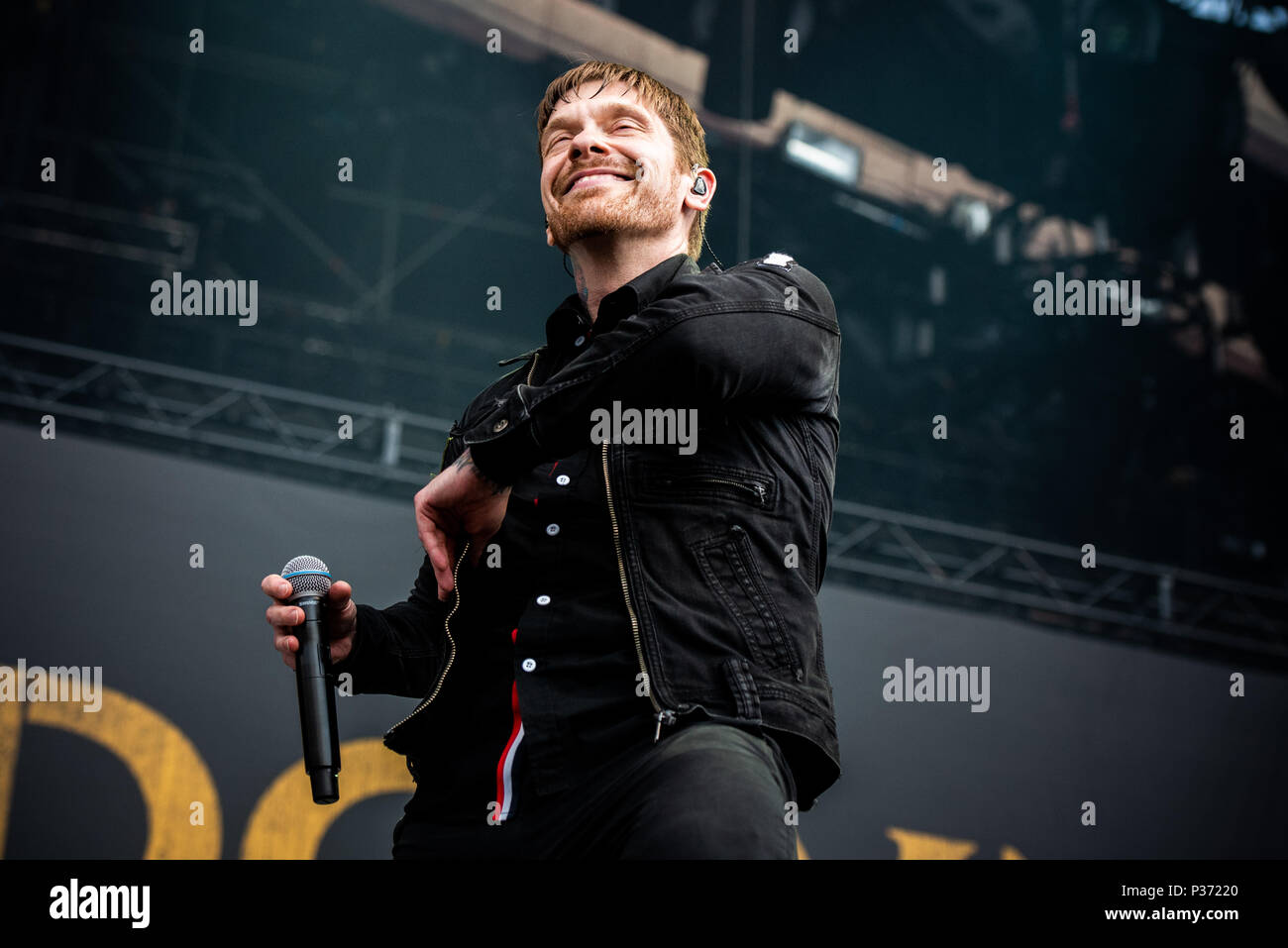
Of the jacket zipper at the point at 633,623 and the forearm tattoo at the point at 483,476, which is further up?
the forearm tattoo at the point at 483,476

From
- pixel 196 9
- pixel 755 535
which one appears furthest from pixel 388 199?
pixel 755 535

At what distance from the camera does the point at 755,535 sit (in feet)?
5.43

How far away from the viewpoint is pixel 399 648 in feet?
6.45

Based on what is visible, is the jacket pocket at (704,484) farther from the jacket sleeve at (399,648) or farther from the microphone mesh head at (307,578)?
the microphone mesh head at (307,578)

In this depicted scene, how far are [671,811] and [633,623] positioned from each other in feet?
0.91

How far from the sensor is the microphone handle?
5.63 ft

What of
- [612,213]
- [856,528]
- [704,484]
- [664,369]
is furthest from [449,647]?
[856,528]

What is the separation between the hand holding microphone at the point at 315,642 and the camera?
67.8 inches

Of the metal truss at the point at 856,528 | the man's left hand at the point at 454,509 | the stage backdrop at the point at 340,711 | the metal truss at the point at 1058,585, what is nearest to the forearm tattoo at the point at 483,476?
the man's left hand at the point at 454,509

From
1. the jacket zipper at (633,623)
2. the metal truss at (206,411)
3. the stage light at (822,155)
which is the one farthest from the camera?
the stage light at (822,155)

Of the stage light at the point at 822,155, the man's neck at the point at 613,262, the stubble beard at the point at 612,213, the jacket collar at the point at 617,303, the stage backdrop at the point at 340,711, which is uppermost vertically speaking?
the stage light at the point at 822,155

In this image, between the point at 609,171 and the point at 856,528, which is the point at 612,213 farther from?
the point at 856,528

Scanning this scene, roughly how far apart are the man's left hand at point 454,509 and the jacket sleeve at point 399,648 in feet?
0.74

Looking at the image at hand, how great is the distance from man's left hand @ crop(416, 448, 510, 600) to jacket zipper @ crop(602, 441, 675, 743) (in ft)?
0.45
